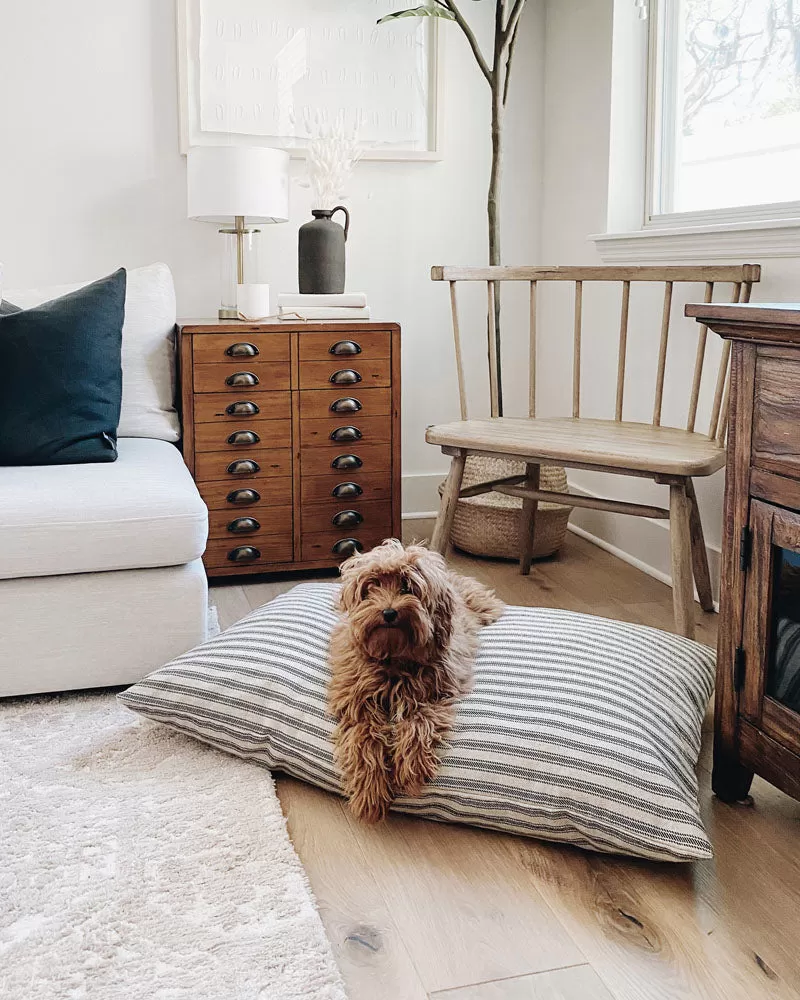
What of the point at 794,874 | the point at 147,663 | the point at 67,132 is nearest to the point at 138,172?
Answer: the point at 67,132

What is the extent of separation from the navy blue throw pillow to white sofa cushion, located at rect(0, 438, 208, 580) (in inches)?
5.1

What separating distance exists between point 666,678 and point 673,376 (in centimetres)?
128

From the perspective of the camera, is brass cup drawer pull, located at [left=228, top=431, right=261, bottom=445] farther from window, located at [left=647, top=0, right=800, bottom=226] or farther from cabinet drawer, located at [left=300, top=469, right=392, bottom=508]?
window, located at [left=647, top=0, right=800, bottom=226]

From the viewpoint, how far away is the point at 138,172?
10.1 feet

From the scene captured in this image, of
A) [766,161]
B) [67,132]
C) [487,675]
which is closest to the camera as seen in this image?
[487,675]

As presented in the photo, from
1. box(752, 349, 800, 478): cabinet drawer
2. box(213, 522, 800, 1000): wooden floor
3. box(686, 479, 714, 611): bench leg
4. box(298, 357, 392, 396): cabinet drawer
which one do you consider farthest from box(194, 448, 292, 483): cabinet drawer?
box(752, 349, 800, 478): cabinet drawer

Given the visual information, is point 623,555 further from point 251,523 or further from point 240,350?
point 240,350

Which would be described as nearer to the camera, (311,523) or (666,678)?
(666,678)

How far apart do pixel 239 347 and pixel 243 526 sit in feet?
1.59

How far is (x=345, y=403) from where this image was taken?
2762mm

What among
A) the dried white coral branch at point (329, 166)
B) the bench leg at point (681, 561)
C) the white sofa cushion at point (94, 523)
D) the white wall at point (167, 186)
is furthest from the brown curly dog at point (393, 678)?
the white wall at point (167, 186)

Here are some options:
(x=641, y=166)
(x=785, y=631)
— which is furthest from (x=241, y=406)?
(x=785, y=631)

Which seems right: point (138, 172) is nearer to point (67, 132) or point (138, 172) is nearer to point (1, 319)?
point (67, 132)

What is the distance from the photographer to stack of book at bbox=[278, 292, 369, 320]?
2.81 meters
